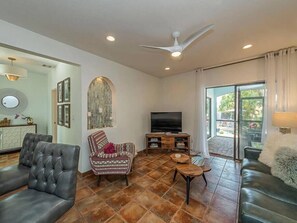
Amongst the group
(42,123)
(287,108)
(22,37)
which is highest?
(22,37)

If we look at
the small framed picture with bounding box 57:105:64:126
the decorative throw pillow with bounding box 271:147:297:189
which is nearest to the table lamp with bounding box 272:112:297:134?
the decorative throw pillow with bounding box 271:147:297:189

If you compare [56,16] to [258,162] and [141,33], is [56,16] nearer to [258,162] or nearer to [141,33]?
[141,33]

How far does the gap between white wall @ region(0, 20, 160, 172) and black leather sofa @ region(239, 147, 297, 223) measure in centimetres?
286

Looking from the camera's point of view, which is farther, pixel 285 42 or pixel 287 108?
pixel 287 108

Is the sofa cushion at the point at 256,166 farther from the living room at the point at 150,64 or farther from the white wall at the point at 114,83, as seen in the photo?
the white wall at the point at 114,83

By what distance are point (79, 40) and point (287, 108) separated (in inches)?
174

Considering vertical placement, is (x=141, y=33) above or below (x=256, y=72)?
above

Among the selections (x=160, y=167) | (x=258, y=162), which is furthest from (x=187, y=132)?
(x=258, y=162)

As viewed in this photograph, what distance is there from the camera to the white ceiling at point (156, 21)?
1.66 m

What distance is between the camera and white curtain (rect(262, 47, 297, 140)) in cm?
286

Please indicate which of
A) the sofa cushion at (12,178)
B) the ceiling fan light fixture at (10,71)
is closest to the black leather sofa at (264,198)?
the sofa cushion at (12,178)

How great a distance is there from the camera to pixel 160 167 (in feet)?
10.9

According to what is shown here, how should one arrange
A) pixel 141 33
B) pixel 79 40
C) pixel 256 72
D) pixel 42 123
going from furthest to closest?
pixel 42 123, pixel 256 72, pixel 79 40, pixel 141 33

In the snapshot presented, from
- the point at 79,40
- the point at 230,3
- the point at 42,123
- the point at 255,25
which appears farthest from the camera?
the point at 42,123
